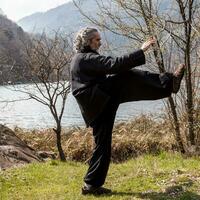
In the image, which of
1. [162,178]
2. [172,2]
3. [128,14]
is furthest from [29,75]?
[162,178]

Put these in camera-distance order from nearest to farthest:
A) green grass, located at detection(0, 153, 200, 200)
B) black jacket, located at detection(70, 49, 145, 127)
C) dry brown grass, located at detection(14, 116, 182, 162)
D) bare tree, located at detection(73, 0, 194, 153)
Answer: black jacket, located at detection(70, 49, 145, 127) < green grass, located at detection(0, 153, 200, 200) < bare tree, located at detection(73, 0, 194, 153) < dry brown grass, located at detection(14, 116, 182, 162)

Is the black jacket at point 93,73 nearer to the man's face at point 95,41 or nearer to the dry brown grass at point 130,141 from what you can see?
the man's face at point 95,41

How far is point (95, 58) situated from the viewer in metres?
6.10

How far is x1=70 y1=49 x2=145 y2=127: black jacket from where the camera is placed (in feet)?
19.4

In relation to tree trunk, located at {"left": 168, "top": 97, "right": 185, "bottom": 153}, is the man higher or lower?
higher

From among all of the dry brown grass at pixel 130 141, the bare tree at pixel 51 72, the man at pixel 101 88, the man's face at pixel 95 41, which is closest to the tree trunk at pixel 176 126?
the dry brown grass at pixel 130 141

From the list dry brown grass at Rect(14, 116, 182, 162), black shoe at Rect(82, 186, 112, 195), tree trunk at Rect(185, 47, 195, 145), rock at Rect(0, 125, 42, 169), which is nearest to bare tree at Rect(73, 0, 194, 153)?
tree trunk at Rect(185, 47, 195, 145)

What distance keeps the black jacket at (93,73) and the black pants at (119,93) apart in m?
0.10

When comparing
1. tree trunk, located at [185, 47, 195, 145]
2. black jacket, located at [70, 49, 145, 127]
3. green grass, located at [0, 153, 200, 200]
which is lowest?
green grass, located at [0, 153, 200, 200]

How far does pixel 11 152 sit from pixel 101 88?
215 inches

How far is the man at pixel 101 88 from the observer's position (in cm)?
618

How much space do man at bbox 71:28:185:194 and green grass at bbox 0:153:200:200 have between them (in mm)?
594

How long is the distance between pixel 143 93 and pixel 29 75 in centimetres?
766

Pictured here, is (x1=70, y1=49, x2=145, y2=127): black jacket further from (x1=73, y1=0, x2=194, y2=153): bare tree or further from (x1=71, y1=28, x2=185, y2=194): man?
(x1=73, y1=0, x2=194, y2=153): bare tree
